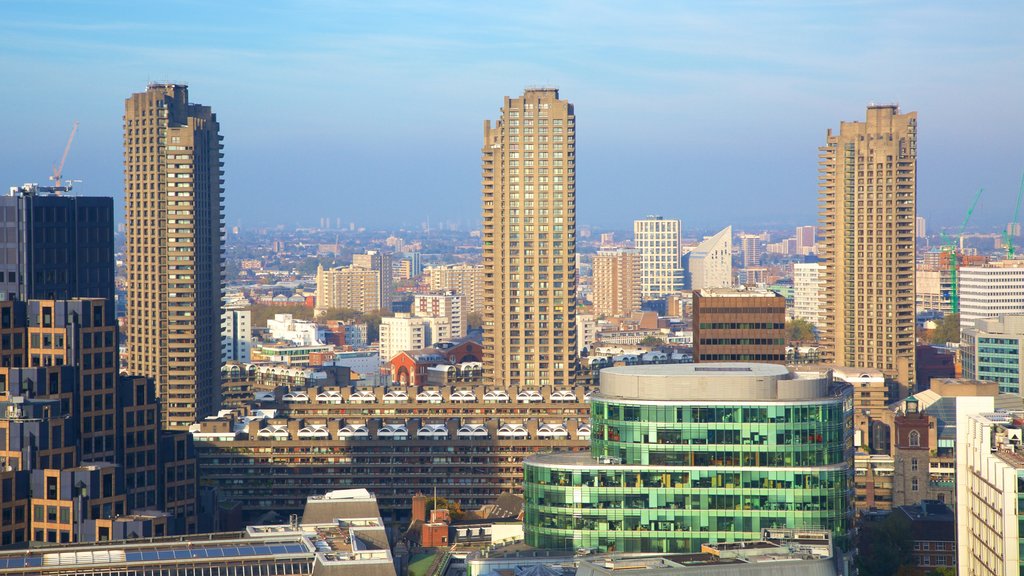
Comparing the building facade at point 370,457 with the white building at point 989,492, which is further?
the building facade at point 370,457

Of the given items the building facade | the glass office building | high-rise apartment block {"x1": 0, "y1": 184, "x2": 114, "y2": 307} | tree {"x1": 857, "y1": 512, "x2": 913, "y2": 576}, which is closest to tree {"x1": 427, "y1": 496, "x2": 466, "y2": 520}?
the building facade

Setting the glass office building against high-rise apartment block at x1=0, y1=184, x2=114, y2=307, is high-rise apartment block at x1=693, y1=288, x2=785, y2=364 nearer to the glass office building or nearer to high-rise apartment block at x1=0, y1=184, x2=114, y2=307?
high-rise apartment block at x1=0, y1=184, x2=114, y2=307

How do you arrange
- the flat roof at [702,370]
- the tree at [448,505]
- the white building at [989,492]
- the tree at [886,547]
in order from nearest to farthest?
1. the white building at [989,492]
2. the flat roof at [702,370]
3. the tree at [886,547]
4. the tree at [448,505]

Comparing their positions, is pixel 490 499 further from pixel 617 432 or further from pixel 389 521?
pixel 617 432

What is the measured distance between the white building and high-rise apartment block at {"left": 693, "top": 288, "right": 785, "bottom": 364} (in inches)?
2164

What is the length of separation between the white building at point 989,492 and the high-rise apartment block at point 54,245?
7266 cm

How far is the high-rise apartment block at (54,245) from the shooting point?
454 ft

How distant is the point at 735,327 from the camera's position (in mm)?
151625

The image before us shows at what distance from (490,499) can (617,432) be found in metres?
68.9

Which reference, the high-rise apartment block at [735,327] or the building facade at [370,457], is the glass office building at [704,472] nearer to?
the high-rise apartment block at [735,327]

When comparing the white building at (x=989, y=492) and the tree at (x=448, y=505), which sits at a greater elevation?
the white building at (x=989, y=492)

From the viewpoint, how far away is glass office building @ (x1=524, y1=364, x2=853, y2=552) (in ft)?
314

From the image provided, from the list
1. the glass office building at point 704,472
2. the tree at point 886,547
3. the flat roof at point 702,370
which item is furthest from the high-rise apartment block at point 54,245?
the tree at point 886,547

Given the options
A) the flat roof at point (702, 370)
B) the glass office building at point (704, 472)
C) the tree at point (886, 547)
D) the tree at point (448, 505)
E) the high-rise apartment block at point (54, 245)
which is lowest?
the tree at point (448, 505)
